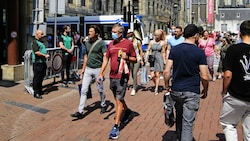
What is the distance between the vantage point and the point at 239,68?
4391 mm

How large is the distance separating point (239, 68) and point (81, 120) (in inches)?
151

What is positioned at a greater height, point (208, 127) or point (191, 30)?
point (191, 30)

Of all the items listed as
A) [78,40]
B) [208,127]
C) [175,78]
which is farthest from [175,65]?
[78,40]

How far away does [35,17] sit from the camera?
40.3 feet

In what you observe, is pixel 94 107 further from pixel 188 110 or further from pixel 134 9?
pixel 134 9

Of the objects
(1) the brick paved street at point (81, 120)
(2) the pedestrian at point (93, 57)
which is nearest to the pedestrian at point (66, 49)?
(1) the brick paved street at point (81, 120)

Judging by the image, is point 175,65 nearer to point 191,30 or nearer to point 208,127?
point 191,30

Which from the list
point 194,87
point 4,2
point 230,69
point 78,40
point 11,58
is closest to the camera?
point 230,69

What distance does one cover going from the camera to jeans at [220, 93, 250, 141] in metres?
4.49

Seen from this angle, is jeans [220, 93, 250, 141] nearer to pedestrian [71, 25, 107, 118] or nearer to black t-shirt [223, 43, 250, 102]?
black t-shirt [223, 43, 250, 102]

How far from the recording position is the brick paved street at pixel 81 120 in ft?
20.6

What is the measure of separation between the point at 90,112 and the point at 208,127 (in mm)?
2574

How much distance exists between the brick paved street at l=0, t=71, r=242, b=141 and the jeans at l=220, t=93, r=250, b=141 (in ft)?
5.01

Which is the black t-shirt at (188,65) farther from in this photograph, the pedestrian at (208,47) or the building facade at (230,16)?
the building facade at (230,16)
